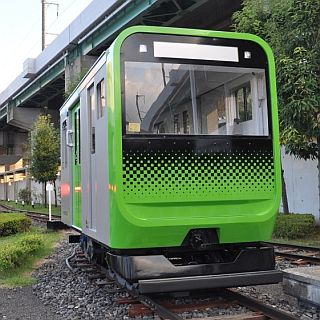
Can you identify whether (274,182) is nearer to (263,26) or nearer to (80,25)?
(263,26)

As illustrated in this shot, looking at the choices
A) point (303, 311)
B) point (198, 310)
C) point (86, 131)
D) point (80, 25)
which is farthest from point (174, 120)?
point (80, 25)

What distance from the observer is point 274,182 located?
6125 millimetres

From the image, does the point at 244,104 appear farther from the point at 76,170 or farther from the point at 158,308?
the point at 76,170

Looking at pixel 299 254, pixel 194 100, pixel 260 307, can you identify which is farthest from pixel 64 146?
pixel 260 307

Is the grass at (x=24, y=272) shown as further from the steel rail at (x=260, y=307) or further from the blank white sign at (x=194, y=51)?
the blank white sign at (x=194, y=51)

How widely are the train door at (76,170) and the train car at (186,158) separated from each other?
176cm

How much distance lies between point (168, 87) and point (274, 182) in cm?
176

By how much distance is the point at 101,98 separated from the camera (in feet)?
21.0

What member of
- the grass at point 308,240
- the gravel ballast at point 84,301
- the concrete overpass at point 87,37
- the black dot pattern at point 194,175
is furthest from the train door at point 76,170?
the concrete overpass at point 87,37

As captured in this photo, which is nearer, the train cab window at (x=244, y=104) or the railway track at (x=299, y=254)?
the train cab window at (x=244, y=104)

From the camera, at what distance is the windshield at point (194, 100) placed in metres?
5.80

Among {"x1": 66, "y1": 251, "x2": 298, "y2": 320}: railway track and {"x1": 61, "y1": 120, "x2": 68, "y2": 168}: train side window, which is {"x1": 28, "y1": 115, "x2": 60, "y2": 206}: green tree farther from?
{"x1": 66, "y1": 251, "x2": 298, "y2": 320}: railway track

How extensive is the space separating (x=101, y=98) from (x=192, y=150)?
1.47 metres

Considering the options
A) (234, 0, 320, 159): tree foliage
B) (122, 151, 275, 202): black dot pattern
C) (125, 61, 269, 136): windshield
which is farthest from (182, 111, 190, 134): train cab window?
(234, 0, 320, 159): tree foliage
